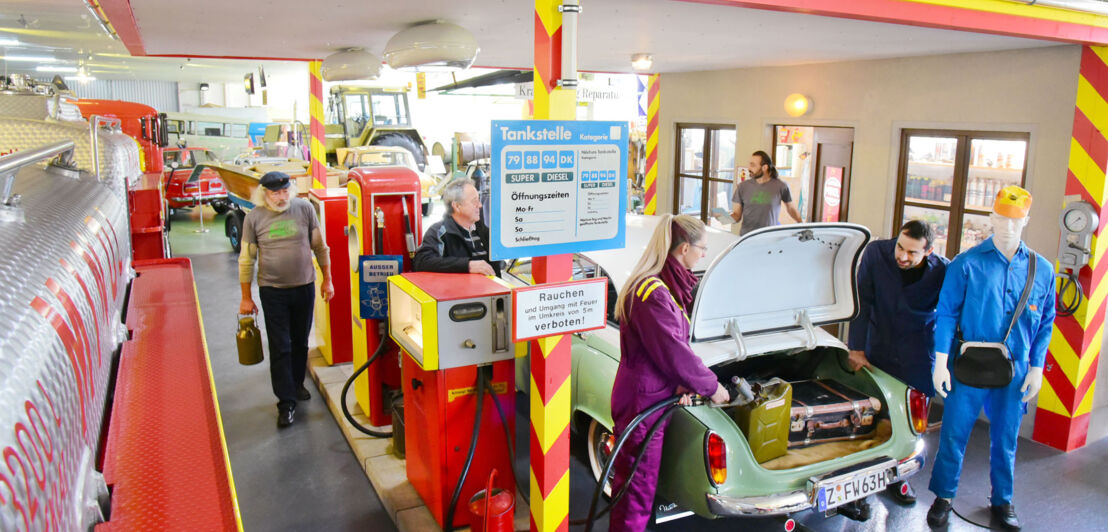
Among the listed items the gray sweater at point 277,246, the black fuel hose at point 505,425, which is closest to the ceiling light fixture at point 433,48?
the gray sweater at point 277,246

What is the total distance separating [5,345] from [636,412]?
9.35 feet

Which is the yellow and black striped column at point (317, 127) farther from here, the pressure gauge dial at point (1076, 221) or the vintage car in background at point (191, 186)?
the pressure gauge dial at point (1076, 221)

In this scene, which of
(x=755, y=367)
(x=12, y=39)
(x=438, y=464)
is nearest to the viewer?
A: (x=438, y=464)

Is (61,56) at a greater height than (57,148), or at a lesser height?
greater

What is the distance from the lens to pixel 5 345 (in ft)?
3.02

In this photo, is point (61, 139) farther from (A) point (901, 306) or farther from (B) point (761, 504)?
(A) point (901, 306)

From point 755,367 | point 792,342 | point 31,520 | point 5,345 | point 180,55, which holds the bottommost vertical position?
point 755,367

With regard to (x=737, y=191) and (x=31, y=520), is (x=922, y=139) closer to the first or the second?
(x=737, y=191)

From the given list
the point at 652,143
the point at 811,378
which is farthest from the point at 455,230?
the point at 652,143

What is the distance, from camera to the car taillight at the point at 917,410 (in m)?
4.05

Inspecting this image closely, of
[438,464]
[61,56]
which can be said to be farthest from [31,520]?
[61,56]

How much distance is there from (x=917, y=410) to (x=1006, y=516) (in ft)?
2.88

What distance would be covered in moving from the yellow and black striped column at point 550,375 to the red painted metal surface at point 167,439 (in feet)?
4.50

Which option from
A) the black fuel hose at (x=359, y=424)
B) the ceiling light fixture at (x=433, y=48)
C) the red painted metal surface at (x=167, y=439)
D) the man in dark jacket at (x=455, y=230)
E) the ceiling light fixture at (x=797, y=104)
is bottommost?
the black fuel hose at (x=359, y=424)
